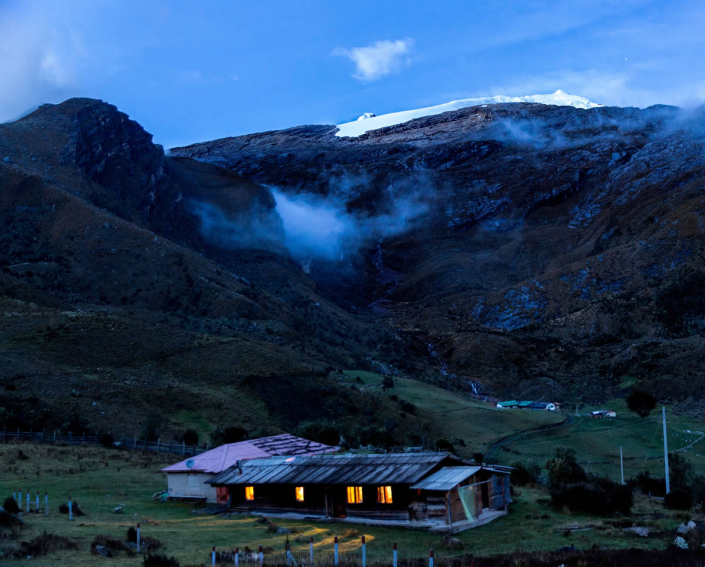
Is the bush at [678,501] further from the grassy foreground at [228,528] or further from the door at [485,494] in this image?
the door at [485,494]

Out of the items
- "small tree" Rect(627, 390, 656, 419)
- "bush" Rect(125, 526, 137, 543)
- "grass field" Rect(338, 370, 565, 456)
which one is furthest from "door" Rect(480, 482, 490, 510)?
"small tree" Rect(627, 390, 656, 419)

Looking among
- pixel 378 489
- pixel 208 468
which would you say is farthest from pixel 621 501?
pixel 208 468

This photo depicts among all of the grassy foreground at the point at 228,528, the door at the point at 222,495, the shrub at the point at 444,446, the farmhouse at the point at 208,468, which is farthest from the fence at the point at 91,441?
the shrub at the point at 444,446

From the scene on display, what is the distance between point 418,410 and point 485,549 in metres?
39.3

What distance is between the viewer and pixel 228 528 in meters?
22.8

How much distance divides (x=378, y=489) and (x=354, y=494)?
96 centimetres

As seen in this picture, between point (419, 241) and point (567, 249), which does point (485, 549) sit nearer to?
point (567, 249)

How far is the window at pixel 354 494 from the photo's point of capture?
2436 centimetres

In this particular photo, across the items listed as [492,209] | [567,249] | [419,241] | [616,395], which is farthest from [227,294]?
[492,209]

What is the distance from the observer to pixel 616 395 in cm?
7256

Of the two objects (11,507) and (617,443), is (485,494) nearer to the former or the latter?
(11,507)

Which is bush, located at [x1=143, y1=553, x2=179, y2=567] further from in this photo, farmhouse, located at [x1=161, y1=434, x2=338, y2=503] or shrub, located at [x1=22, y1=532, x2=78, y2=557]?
farmhouse, located at [x1=161, y1=434, x2=338, y2=503]

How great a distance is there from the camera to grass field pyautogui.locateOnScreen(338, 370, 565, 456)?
172ft

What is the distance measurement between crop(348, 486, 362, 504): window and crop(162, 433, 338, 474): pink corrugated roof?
6665 mm
